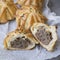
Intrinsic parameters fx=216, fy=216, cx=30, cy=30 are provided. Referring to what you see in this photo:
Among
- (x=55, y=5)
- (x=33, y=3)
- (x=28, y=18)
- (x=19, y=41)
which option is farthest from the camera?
(x=55, y=5)

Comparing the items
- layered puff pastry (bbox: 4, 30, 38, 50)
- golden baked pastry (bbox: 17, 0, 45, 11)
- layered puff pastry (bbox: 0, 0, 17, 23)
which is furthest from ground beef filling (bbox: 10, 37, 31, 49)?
golden baked pastry (bbox: 17, 0, 45, 11)

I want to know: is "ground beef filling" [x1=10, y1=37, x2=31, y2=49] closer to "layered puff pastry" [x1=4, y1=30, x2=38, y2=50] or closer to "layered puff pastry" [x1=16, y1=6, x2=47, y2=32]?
"layered puff pastry" [x1=4, y1=30, x2=38, y2=50]

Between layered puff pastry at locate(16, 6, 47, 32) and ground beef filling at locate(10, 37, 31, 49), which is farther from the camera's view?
layered puff pastry at locate(16, 6, 47, 32)

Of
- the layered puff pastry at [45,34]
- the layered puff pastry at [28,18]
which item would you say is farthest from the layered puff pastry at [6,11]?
the layered puff pastry at [45,34]

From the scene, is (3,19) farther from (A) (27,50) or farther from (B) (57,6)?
(B) (57,6)

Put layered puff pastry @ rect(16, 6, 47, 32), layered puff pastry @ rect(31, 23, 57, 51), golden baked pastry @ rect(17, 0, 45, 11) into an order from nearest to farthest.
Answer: layered puff pastry @ rect(31, 23, 57, 51) → layered puff pastry @ rect(16, 6, 47, 32) → golden baked pastry @ rect(17, 0, 45, 11)

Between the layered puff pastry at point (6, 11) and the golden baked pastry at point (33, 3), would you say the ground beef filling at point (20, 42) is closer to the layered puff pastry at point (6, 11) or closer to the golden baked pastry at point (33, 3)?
the layered puff pastry at point (6, 11)

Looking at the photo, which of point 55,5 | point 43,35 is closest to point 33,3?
point 55,5

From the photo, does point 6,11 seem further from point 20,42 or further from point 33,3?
point 20,42
